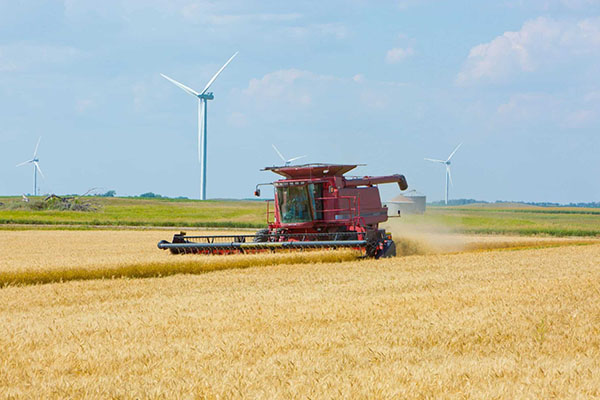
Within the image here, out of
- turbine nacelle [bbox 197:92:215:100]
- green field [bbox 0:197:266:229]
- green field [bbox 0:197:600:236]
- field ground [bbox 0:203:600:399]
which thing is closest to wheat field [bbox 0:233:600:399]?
field ground [bbox 0:203:600:399]

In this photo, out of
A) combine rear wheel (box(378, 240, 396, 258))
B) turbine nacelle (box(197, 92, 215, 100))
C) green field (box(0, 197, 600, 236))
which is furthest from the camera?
turbine nacelle (box(197, 92, 215, 100))

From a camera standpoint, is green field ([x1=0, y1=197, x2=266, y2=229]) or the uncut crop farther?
green field ([x1=0, y1=197, x2=266, y2=229])

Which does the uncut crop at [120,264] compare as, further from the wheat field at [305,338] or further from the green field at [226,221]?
the green field at [226,221]

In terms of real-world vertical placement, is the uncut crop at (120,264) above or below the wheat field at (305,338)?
above

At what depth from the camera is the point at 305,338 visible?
29.7 ft

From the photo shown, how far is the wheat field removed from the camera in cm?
685

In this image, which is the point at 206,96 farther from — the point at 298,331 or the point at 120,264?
the point at 298,331

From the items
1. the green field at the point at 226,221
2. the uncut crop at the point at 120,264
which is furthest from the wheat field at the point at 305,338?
the green field at the point at 226,221

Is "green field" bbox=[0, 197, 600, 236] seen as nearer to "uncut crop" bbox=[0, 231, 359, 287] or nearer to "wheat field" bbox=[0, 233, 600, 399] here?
"uncut crop" bbox=[0, 231, 359, 287]

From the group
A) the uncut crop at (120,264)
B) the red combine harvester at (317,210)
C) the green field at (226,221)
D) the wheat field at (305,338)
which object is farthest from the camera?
the green field at (226,221)

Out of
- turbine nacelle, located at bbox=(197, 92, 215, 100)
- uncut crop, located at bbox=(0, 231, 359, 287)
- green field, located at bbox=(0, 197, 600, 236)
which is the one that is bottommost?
uncut crop, located at bbox=(0, 231, 359, 287)

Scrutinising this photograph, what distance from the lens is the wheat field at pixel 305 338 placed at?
685 cm

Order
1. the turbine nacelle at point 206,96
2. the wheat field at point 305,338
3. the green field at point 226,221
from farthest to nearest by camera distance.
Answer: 1. the turbine nacelle at point 206,96
2. the green field at point 226,221
3. the wheat field at point 305,338

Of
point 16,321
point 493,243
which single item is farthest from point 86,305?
point 493,243
